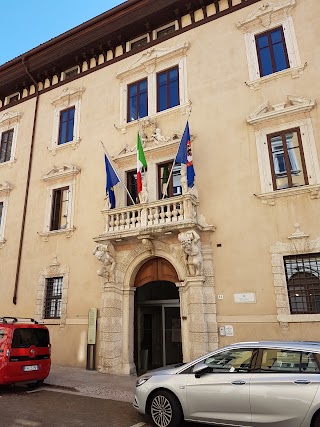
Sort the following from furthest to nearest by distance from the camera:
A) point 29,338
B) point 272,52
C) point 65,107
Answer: point 65,107 < point 272,52 < point 29,338

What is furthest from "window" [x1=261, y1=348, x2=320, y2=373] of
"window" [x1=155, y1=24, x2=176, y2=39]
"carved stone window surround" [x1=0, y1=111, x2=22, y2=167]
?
"carved stone window surround" [x1=0, y1=111, x2=22, y2=167]

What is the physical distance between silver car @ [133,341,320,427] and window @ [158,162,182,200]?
702cm

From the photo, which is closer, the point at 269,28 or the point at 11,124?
the point at 269,28

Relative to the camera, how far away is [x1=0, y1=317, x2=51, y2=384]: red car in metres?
8.32

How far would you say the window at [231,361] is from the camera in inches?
215

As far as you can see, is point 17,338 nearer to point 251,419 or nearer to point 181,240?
point 181,240

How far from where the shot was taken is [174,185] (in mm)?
12367

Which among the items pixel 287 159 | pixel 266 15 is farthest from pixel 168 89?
pixel 287 159

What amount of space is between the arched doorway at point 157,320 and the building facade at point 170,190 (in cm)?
5

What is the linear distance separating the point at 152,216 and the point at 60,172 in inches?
230

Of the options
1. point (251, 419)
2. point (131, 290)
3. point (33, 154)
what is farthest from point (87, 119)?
point (251, 419)

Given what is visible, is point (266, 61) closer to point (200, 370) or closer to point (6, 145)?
point (200, 370)

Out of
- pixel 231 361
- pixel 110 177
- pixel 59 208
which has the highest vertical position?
pixel 110 177

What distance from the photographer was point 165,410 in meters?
5.80
